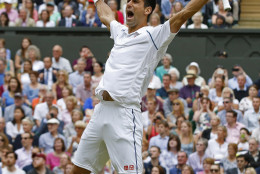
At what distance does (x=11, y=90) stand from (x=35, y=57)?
5.63ft

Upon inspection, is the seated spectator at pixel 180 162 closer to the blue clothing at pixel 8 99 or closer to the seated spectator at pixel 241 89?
the seated spectator at pixel 241 89

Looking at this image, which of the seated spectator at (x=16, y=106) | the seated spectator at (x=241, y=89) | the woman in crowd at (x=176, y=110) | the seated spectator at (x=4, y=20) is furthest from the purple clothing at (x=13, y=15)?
the seated spectator at (x=241, y=89)

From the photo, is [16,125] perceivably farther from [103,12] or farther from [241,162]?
[103,12]

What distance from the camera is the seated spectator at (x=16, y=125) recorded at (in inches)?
579

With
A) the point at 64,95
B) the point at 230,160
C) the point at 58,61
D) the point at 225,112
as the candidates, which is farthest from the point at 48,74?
the point at 230,160

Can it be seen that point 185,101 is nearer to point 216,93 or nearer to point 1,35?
point 216,93

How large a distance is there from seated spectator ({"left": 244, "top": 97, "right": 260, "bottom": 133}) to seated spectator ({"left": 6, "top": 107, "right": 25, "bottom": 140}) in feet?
13.9

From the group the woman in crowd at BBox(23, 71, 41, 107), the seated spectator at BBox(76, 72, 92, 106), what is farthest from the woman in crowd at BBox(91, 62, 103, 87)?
the woman in crowd at BBox(23, 71, 41, 107)

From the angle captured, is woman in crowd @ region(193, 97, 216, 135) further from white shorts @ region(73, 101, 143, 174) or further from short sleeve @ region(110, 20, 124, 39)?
white shorts @ region(73, 101, 143, 174)

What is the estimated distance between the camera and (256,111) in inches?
565

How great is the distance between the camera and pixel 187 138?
45.1 ft

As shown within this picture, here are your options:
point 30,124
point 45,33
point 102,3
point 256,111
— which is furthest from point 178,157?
point 45,33

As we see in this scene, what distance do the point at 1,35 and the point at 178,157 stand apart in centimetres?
752

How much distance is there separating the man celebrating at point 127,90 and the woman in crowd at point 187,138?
6024 millimetres
